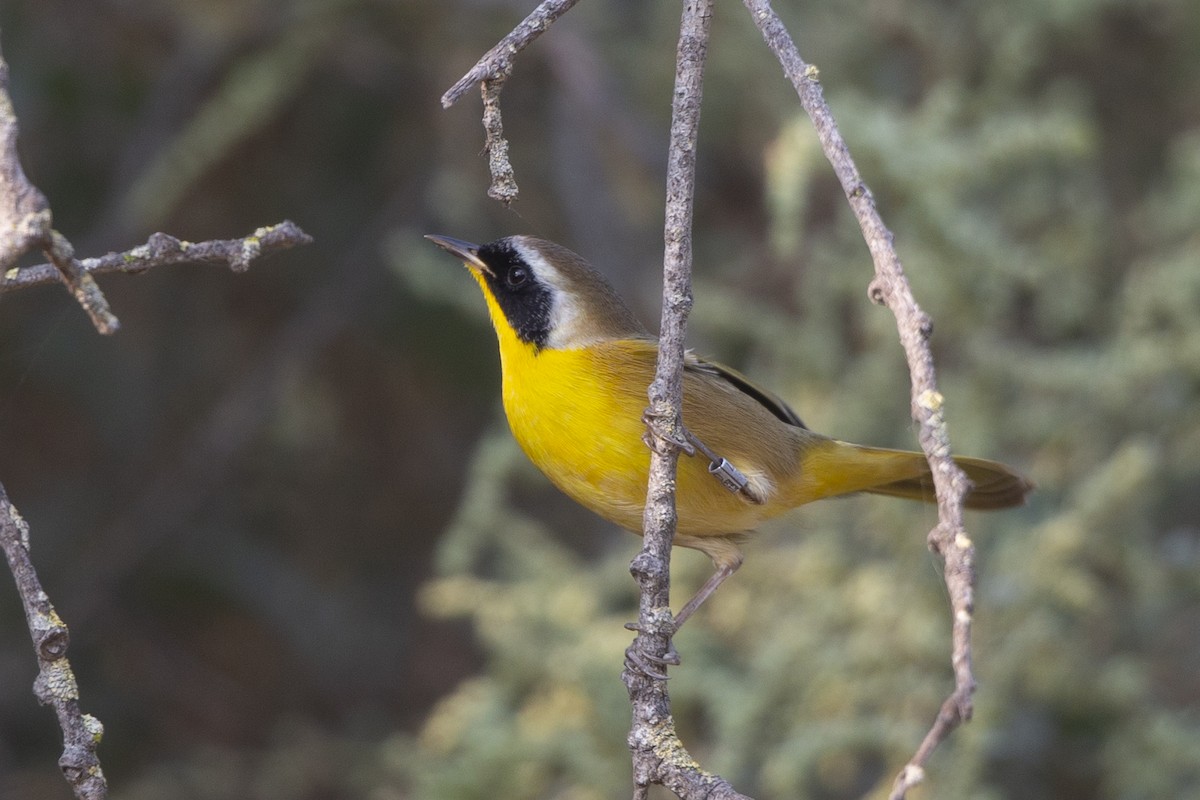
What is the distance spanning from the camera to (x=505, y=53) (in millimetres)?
1648

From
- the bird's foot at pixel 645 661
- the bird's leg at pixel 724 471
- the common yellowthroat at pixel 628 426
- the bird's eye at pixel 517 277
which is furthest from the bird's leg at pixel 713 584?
the bird's foot at pixel 645 661

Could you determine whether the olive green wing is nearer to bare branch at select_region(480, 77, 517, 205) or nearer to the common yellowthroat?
the common yellowthroat

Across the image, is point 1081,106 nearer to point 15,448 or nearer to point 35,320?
point 35,320

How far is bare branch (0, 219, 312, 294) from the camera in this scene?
62.4 inches

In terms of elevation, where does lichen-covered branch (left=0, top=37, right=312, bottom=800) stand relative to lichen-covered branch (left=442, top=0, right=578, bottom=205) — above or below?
below

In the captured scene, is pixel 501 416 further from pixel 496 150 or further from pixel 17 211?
pixel 17 211

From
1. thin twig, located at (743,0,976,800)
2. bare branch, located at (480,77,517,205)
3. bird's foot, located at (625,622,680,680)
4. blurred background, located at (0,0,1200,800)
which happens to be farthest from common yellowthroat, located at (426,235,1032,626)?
thin twig, located at (743,0,976,800)

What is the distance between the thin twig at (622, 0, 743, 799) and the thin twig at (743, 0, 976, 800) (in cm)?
17

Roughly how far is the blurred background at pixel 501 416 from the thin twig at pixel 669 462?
48.6 inches

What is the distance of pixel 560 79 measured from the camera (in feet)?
14.6

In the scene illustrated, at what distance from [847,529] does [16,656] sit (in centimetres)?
308

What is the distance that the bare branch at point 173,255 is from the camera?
62.4 inches

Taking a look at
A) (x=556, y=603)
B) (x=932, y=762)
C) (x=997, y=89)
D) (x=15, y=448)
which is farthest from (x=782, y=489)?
(x=15, y=448)

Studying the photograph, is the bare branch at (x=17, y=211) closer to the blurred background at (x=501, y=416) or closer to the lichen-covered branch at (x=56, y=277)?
the lichen-covered branch at (x=56, y=277)
